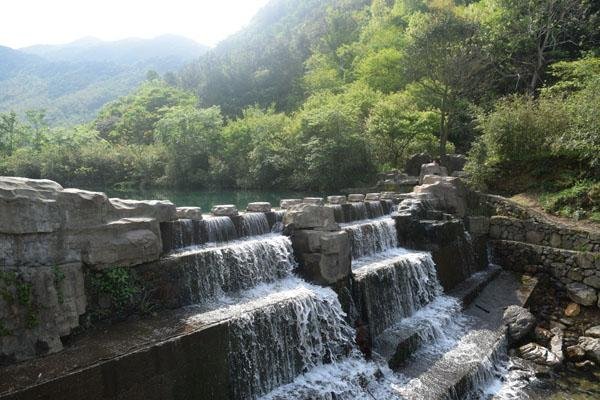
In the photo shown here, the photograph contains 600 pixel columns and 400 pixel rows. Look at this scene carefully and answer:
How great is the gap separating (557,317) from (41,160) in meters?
42.6

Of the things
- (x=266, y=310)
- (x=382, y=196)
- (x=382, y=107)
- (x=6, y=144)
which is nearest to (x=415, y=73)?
(x=382, y=107)

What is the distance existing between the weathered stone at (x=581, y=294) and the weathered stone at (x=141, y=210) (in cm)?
1087

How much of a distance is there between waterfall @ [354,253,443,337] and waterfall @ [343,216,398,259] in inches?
30.7

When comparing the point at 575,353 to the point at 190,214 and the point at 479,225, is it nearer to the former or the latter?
the point at 479,225

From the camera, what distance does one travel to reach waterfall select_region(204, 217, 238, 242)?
935 centimetres

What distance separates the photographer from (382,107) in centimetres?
2289

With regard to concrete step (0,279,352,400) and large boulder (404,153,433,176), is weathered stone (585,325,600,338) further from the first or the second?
large boulder (404,153,433,176)

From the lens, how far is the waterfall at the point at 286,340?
610 cm

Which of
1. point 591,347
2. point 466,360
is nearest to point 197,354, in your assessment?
point 466,360

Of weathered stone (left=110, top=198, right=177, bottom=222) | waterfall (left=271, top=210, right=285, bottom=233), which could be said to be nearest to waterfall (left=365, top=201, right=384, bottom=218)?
waterfall (left=271, top=210, right=285, bottom=233)

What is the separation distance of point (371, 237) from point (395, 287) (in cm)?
210

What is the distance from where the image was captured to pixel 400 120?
2209cm

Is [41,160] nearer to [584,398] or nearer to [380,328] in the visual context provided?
[380,328]

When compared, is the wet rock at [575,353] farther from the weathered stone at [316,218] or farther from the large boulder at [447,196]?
the weathered stone at [316,218]
